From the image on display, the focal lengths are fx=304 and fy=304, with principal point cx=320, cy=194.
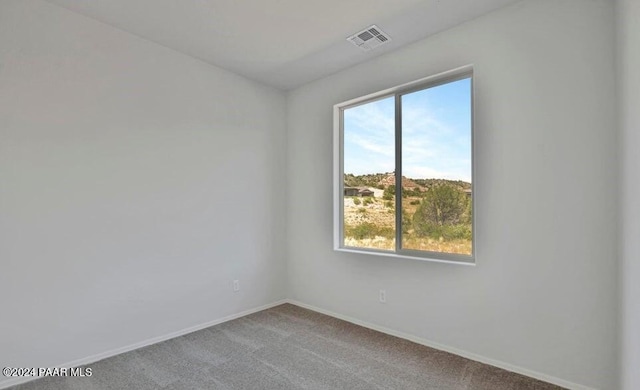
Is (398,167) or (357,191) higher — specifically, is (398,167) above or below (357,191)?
above

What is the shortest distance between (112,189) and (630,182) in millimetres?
3515

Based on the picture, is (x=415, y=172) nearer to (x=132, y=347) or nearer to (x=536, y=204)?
(x=536, y=204)

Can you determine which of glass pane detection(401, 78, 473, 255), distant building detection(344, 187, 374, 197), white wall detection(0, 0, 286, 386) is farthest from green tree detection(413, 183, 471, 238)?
white wall detection(0, 0, 286, 386)

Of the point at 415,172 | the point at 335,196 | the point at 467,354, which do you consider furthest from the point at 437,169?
the point at 467,354

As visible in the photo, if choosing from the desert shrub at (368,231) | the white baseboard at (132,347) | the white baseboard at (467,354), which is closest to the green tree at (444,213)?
the desert shrub at (368,231)

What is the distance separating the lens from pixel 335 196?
3557mm

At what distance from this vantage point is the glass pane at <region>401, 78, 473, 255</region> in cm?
267

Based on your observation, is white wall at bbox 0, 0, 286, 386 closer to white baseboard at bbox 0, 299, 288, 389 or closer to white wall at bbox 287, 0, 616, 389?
white baseboard at bbox 0, 299, 288, 389

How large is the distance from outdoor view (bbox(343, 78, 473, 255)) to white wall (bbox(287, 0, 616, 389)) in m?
0.23

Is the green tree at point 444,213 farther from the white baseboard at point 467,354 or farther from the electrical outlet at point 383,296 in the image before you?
the white baseboard at point 467,354

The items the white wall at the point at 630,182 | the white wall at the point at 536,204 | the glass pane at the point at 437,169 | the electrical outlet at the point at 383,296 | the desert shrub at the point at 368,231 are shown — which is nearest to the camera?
the white wall at the point at 630,182

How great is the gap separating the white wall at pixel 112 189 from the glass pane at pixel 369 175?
114 cm

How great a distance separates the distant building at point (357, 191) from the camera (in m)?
3.42

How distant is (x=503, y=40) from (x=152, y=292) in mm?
3625
